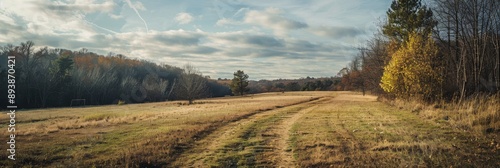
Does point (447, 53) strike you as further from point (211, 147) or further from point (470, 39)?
point (211, 147)

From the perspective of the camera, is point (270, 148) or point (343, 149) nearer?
point (343, 149)

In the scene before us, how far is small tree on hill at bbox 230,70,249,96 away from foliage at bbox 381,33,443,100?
71.5m

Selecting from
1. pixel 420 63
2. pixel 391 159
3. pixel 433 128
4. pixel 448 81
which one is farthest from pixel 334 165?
pixel 448 81

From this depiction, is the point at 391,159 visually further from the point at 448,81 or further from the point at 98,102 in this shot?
the point at 98,102

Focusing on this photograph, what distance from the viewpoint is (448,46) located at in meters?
32.2

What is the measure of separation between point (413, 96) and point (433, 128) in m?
17.4

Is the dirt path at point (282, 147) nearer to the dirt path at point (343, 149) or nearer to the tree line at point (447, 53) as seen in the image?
the dirt path at point (343, 149)

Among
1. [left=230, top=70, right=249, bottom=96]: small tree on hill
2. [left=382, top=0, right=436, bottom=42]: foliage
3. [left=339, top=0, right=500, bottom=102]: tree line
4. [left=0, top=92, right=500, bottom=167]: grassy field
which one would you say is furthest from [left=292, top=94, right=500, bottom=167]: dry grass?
[left=230, top=70, right=249, bottom=96]: small tree on hill

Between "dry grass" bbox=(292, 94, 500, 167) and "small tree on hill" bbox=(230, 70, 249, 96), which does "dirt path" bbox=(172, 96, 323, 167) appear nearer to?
"dry grass" bbox=(292, 94, 500, 167)

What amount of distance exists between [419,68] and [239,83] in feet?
245

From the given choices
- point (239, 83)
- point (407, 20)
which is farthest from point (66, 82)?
point (407, 20)

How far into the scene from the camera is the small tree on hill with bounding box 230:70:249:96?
102438 millimetres

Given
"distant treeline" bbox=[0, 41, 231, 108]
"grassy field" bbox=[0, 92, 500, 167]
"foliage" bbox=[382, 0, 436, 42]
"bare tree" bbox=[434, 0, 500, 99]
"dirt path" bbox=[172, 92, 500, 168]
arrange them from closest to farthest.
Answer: "dirt path" bbox=[172, 92, 500, 168]
"grassy field" bbox=[0, 92, 500, 167]
"bare tree" bbox=[434, 0, 500, 99]
"foliage" bbox=[382, 0, 436, 42]
"distant treeline" bbox=[0, 41, 231, 108]

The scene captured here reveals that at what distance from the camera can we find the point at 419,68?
30.1 m
